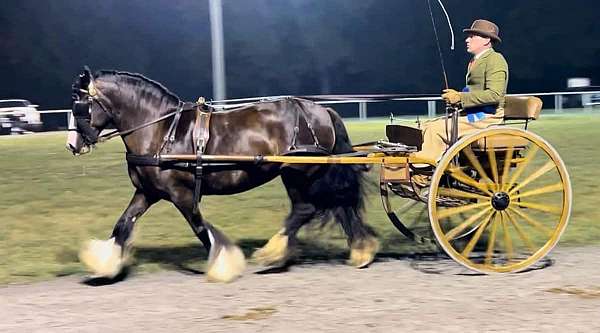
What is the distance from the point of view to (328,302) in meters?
6.26

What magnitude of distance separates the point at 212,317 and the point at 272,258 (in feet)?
5.60

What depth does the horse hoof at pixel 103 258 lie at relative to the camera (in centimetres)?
711

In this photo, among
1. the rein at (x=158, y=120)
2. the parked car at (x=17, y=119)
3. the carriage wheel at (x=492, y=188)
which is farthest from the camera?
the parked car at (x=17, y=119)

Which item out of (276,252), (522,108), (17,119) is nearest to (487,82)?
(522,108)

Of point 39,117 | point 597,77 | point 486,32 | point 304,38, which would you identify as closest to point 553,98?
point 597,77

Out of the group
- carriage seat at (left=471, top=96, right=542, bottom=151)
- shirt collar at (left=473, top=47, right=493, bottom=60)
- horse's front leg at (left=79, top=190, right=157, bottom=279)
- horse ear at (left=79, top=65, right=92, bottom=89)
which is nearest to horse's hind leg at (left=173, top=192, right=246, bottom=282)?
horse's front leg at (left=79, top=190, right=157, bottom=279)

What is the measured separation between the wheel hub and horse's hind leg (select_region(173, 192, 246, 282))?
2108 mm

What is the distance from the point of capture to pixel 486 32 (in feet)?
24.1

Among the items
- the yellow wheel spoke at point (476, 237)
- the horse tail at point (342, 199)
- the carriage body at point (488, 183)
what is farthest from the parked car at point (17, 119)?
the yellow wheel spoke at point (476, 237)

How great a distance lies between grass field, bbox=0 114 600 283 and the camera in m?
8.27

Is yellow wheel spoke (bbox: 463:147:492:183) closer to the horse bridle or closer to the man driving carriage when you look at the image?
the man driving carriage

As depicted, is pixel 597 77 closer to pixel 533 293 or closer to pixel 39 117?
pixel 39 117

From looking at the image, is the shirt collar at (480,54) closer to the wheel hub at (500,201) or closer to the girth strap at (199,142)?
the wheel hub at (500,201)

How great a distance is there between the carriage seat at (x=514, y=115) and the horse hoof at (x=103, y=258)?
120 inches
